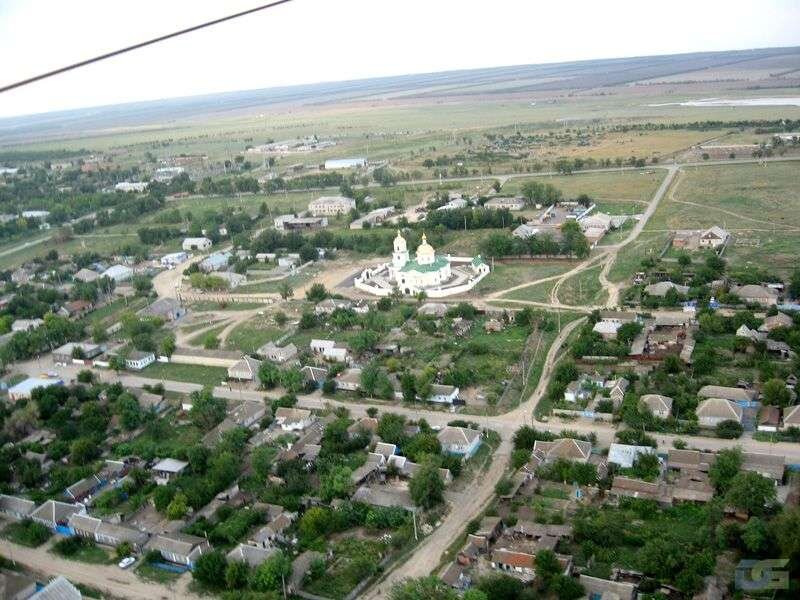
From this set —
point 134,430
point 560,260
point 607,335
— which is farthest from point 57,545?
point 560,260

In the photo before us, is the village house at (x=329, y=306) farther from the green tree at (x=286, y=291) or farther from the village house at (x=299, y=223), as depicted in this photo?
the village house at (x=299, y=223)

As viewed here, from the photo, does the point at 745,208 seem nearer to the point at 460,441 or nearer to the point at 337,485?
the point at 460,441

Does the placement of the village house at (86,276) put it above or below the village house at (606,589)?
above

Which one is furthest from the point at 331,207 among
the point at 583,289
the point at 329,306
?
the point at 583,289

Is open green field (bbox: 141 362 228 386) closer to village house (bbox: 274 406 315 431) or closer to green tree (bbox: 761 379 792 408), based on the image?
village house (bbox: 274 406 315 431)

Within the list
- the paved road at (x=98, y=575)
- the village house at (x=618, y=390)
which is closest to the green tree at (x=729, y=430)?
the village house at (x=618, y=390)

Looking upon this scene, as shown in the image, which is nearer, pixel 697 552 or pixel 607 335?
pixel 697 552

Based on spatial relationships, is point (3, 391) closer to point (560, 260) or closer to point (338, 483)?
point (338, 483)
